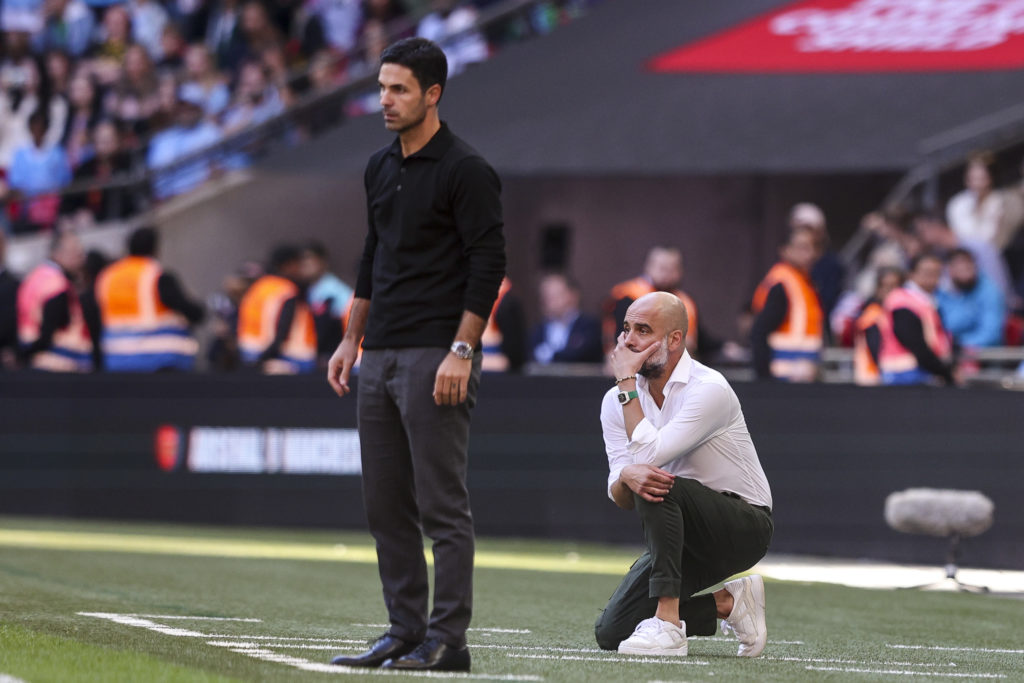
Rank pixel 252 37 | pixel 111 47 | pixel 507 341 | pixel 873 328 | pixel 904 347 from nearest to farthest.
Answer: pixel 904 347, pixel 873 328, pixel 507 341, pixel 252 37, pixel 111 47

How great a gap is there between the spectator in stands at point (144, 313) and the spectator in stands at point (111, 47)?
7.34 meters

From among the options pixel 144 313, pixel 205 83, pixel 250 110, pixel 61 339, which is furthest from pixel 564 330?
pixel 205 83

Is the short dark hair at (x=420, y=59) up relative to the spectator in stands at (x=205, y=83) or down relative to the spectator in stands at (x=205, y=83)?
down

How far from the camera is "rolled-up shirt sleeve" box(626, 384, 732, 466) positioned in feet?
22.9

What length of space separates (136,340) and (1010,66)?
359 inches

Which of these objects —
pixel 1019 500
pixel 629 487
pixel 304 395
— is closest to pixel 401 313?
pixel 629 487

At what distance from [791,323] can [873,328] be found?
1.97 feet

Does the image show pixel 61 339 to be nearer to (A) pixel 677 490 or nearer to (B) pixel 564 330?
(B) pixel 564 330

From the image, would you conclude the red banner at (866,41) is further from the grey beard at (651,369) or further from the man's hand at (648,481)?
the man's hand at (648,481)

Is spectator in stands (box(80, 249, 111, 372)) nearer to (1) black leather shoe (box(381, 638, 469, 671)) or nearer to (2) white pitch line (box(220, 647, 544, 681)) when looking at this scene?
(2) white pitch line (box(220, 647, 544, 681))

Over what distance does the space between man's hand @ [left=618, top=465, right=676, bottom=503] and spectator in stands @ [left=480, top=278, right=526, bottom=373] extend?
7.84m

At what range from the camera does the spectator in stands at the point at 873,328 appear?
1343 cm

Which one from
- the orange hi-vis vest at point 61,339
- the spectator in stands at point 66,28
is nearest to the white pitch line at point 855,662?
the orange hi-vis vest at point 61,339

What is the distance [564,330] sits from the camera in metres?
16.2
